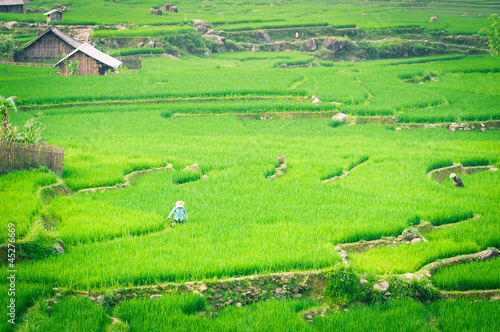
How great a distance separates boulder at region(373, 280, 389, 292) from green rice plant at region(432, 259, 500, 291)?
2.61 ft

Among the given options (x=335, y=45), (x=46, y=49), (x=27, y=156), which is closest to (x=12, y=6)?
(x=46, y=49)

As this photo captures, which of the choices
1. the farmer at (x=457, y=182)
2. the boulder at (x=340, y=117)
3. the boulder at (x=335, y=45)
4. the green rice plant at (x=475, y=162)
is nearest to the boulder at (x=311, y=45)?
the boulder at (x=335, y=45)

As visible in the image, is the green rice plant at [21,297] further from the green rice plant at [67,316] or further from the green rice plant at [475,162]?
the green rice plant at [475,162]

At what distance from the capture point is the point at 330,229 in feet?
24.7

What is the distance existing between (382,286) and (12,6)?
4707cm

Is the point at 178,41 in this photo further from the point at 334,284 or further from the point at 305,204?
the point at 334,284

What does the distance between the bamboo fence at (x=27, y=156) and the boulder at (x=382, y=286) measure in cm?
707

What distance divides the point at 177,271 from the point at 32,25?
3914cm

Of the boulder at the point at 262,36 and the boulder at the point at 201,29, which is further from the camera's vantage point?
the boulder at the point at 262,36

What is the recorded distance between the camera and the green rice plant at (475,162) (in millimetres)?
12164

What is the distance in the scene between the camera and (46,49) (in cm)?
3028

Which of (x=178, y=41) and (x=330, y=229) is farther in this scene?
(x=178, y=41)

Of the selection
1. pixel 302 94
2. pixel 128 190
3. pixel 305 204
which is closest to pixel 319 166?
pixel 305 204

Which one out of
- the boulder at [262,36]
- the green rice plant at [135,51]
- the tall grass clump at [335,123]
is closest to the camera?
the tall grass clump at [335,123]
